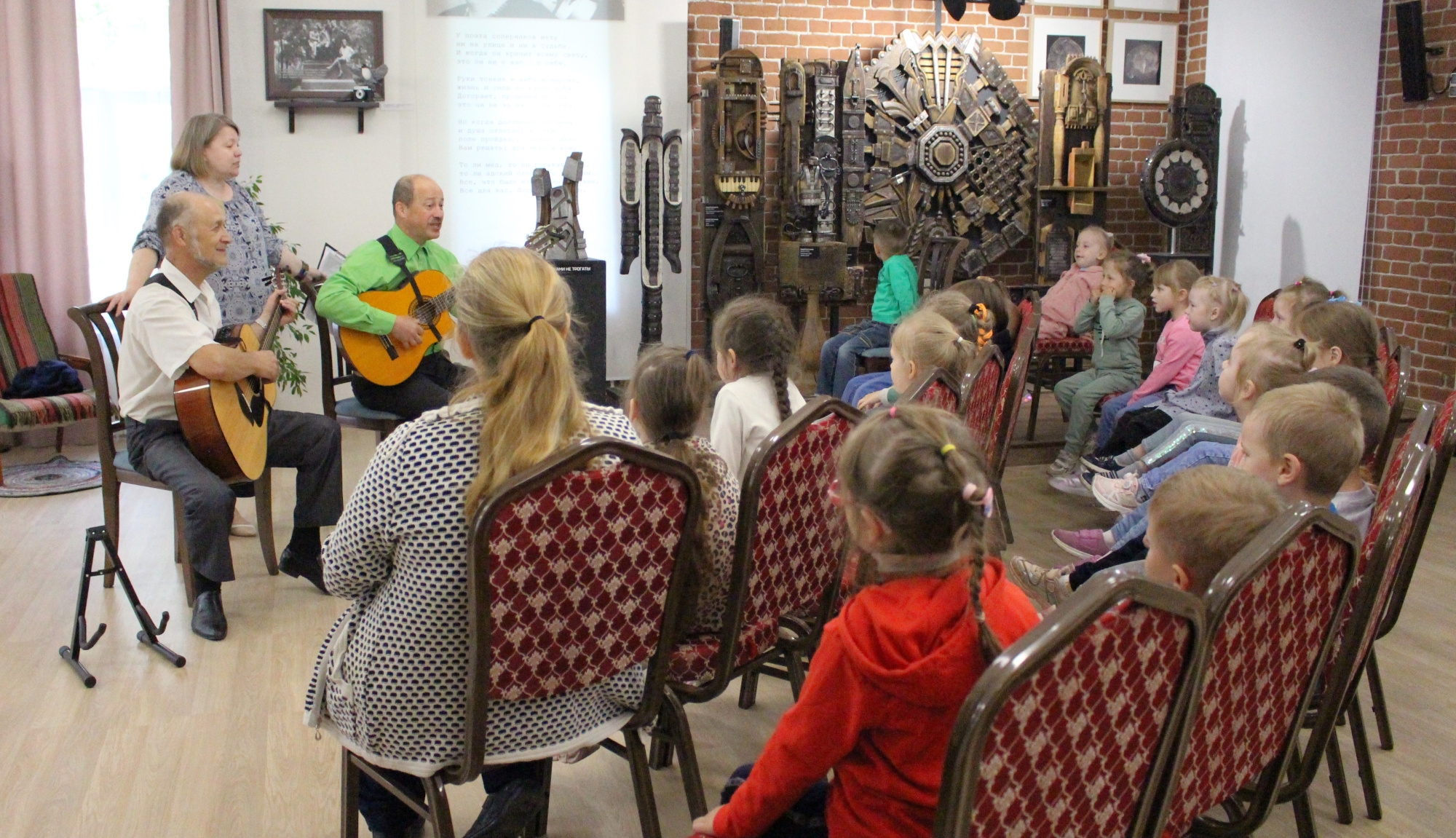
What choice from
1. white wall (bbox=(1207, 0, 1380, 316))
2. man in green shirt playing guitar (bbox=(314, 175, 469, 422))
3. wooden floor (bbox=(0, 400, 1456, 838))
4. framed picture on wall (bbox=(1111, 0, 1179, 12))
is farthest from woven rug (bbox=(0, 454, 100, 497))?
white wall (bbox=(1207, 0, 1380, 316))

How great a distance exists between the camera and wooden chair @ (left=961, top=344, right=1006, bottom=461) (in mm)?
2930

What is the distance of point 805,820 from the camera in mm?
1389

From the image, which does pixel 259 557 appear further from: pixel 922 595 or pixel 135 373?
pixel 922 595

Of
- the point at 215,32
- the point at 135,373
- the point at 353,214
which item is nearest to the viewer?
the point at 135,373

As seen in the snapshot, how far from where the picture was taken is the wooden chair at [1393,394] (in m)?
2.95

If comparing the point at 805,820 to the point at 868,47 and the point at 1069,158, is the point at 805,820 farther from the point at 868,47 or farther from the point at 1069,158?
the point at 1069,158

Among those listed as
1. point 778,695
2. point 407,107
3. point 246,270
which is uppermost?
point 407,107

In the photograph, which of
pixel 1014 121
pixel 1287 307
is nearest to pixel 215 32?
pixel 1014 121

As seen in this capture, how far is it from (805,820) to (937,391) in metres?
1.40

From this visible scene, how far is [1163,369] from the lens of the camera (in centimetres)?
423

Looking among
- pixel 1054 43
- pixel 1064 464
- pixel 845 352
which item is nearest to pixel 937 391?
pixel 1064 464

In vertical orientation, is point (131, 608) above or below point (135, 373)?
below

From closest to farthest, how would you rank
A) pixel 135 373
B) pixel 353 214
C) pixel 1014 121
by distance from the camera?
1. pixel 135 373
2. pixel 353 214
3. pixel 1014 121

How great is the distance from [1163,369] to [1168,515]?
113 inches
